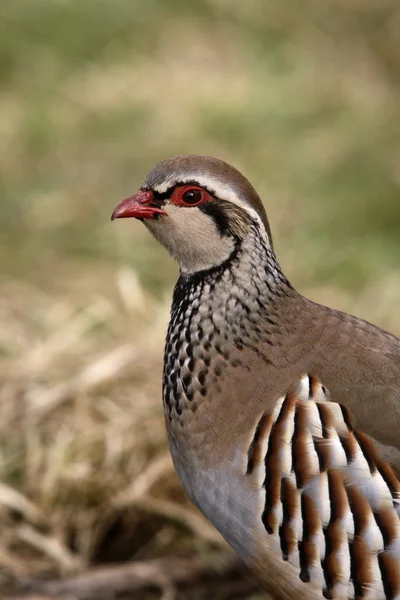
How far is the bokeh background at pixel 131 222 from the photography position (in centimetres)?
460

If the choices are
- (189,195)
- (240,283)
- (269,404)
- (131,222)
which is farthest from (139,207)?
(131,222)

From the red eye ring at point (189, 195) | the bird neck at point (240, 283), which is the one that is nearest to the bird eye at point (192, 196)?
the red eye ring at point (189, 195)

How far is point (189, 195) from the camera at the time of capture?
3316 millimetres

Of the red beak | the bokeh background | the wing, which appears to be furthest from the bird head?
the bokeh background

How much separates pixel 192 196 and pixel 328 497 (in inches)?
37.0

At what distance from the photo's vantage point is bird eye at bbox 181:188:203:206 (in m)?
3.30

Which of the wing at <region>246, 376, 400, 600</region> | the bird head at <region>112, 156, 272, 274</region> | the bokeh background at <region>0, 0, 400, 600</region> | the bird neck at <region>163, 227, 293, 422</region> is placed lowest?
the wing at <region>246, 376, 400, 600</region>

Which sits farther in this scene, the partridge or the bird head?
the bird head

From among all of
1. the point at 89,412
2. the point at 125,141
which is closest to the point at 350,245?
the point at 125,141

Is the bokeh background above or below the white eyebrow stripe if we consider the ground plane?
above

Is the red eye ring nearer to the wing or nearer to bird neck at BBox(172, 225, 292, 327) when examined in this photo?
bird neck at BBox(172, 225, 292, 327)

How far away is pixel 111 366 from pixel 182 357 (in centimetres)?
169

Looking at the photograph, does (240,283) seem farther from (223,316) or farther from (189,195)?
(189,195)

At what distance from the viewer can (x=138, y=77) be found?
31.7ft
